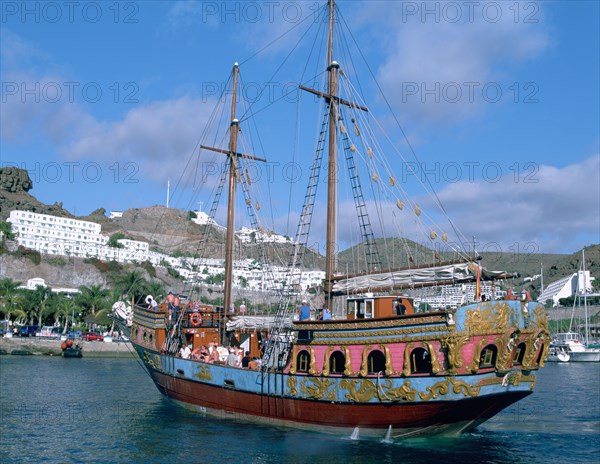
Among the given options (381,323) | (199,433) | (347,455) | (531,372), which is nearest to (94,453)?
(199,433)

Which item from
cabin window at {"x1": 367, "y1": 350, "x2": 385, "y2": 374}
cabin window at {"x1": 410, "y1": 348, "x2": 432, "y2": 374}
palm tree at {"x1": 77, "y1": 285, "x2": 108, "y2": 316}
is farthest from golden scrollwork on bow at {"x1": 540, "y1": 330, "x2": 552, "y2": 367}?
palm tree at {"x1": 77, "y1": 285, "x2": 108, "y2": 316}

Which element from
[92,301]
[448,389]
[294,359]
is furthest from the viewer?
[92,301]

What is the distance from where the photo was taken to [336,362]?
72.0 feet

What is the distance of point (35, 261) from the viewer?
376ft

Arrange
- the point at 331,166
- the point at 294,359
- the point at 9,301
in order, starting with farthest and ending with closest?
the point at 9,301, the point at 331,166, the point at 294,359

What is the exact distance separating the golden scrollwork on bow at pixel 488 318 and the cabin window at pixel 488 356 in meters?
0.70

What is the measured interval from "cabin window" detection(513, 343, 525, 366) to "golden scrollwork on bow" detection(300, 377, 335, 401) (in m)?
6.19

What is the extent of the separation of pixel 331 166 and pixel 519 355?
10.7 m

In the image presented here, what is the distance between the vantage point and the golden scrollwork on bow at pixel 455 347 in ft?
62.6

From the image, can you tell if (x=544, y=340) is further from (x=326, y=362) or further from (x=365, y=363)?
(x=326, y=362)

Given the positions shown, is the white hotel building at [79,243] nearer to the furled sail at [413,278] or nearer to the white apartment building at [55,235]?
the white apartment building at [55,235]

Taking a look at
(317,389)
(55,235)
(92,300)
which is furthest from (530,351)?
(55,235)

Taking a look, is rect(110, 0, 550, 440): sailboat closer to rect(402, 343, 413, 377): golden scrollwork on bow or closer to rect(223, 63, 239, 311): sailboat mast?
rect(402, 343, 413, 377): golden scrollwork on bow

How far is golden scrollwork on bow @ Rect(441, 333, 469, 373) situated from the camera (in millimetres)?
19094
